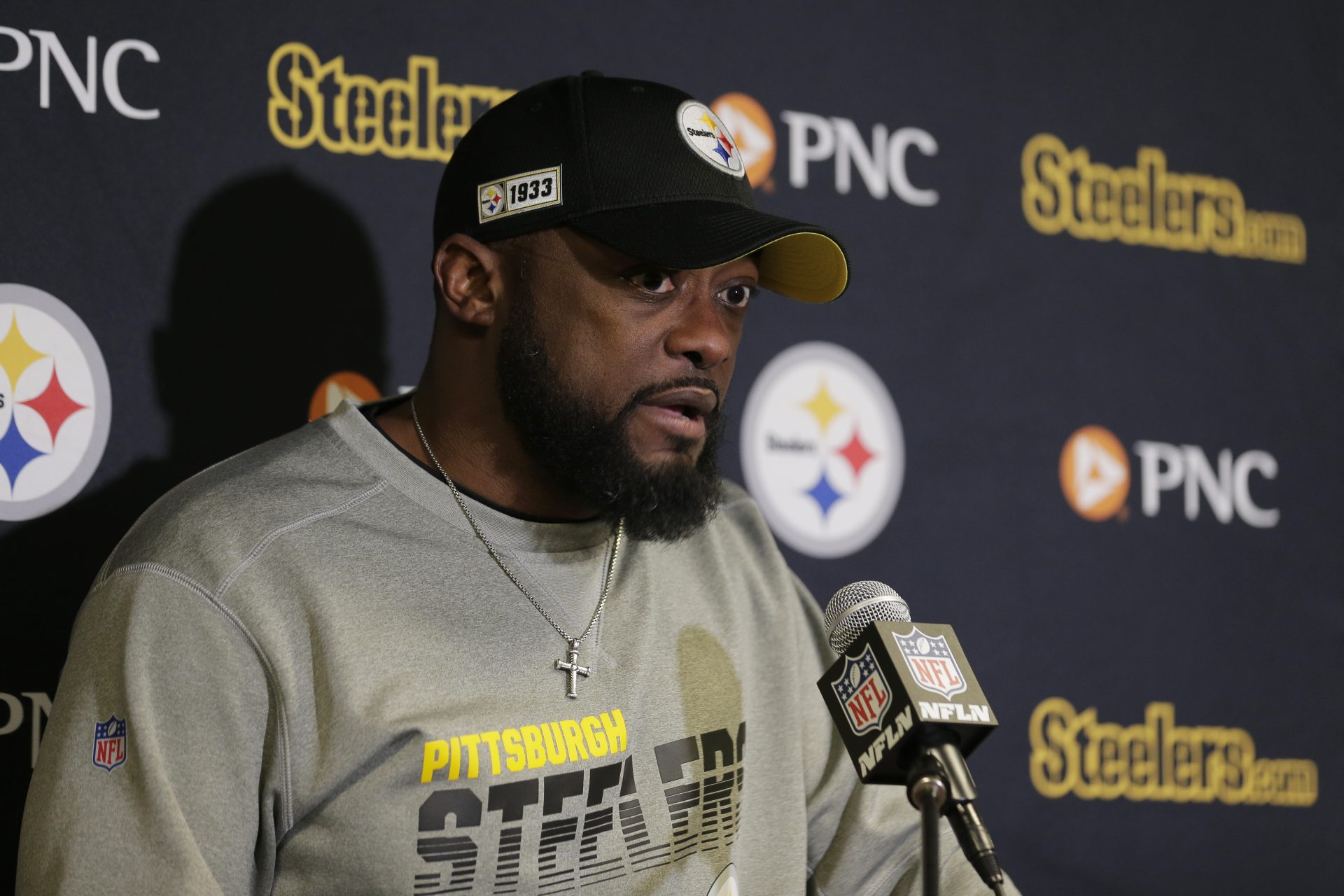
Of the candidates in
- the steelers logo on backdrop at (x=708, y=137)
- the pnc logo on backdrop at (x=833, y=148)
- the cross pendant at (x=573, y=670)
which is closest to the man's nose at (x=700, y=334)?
the steelers logo on backdrop at (x=708, y=137)

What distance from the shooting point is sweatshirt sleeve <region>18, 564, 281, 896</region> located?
3.70 ft

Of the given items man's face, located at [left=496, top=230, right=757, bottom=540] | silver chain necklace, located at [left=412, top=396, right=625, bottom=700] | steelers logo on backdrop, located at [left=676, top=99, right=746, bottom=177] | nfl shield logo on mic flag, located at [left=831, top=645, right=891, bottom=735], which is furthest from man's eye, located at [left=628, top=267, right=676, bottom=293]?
nfl shield logo on mic flag, located at [left=831, top=645, right=891, bottom=735]

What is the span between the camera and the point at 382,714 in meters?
1.24

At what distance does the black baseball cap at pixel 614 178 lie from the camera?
4.34 feet

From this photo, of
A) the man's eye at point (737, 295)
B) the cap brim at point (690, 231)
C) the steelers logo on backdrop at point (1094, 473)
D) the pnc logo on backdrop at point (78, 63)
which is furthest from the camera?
the steelers logo on backdrop at point (1094, 473)

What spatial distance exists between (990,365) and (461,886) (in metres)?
1.04

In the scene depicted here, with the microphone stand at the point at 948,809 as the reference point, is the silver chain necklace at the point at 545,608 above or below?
above

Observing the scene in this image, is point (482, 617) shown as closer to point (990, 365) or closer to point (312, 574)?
point (312, 574)

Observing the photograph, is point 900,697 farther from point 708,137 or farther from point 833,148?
point 833,148

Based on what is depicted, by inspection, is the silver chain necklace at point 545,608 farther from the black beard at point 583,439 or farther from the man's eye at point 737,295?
the man's eye at point 737,295

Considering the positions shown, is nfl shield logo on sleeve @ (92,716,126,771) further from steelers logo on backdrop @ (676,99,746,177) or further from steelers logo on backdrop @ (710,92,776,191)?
steelers logo on backdrop @ (710,92,776,191)

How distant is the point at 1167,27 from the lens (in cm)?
208

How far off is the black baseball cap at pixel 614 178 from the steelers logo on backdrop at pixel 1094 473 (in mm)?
690

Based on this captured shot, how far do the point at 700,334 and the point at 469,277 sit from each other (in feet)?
0.78
